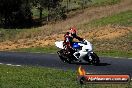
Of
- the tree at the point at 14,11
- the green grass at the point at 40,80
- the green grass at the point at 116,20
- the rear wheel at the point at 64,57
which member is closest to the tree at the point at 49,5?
the tree at the point at 14,11

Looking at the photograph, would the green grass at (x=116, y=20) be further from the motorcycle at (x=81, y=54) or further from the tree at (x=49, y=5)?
the tree at (x=49, y=5)

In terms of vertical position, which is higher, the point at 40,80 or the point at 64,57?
the point at 40,80

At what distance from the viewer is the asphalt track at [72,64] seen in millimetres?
18828

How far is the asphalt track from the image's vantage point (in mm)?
18828

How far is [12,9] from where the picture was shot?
84.1m

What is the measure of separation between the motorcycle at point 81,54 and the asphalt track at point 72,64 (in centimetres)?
34

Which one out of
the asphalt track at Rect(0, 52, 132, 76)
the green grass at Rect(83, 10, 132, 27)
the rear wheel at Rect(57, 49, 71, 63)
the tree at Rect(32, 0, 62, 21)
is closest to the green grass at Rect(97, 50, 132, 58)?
the asphalt track at Rect(0, 52, 132, 76)

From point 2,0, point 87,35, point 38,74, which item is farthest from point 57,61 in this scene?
point 2,0

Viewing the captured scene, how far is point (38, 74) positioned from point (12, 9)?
68.9 m

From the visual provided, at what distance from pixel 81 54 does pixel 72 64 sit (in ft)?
2.35

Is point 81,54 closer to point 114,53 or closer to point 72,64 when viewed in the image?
point 72,64

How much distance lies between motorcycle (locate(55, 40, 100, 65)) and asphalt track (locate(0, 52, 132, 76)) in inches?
13.3

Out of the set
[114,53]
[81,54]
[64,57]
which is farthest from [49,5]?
[81,54]

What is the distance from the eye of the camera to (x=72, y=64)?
2144cm
